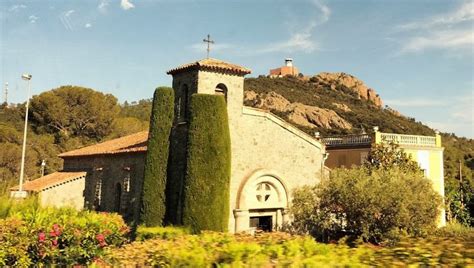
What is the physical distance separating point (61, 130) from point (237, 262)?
158 ft

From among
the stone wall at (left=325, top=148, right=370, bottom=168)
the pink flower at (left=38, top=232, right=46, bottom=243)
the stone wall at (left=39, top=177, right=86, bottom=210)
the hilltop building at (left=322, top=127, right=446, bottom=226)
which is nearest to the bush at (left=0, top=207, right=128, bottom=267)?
the pink flower at (left=38, top=232, right=46, bottom=243)

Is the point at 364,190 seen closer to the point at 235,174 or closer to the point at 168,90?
the point at 235,174

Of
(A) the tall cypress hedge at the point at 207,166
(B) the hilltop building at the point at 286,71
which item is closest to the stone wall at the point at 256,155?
(A) the tall cypress hedge at the point at 207,166

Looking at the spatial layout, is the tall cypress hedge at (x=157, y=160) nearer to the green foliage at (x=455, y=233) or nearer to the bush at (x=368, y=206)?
the bush at (x=368, y=206)

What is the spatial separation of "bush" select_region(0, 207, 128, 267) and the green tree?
36.8m

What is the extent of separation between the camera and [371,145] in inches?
1146

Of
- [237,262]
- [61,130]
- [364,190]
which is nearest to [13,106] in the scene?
[61,130]

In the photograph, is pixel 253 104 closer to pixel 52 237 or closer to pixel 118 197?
pixel 118 197

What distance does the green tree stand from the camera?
47.1m

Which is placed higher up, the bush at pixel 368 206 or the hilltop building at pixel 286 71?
the hilltop building at pixel 286 71

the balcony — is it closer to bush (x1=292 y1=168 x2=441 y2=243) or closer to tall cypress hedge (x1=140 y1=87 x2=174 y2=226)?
bush (x1=292 y1=168 x2=441 y2=243)

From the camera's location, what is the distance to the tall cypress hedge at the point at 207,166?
1725cm

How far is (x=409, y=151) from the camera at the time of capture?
30078 millimetres

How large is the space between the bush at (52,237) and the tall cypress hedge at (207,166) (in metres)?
4.06
